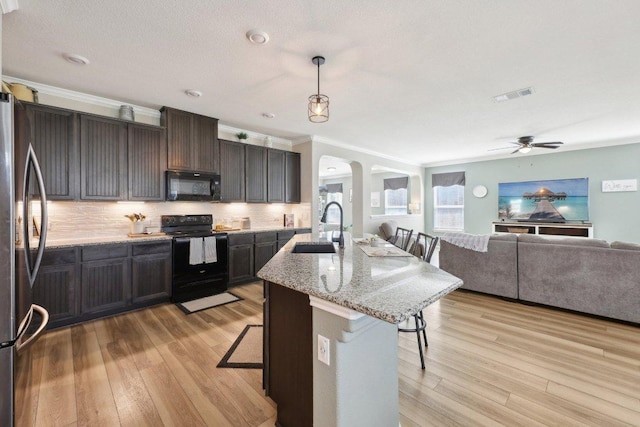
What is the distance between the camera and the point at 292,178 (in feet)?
17.1

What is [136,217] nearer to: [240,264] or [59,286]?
[59,286]

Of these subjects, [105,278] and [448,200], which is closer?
[105,278]

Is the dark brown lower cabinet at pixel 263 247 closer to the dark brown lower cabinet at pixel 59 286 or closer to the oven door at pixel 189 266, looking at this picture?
the oven door at pixel 189 266

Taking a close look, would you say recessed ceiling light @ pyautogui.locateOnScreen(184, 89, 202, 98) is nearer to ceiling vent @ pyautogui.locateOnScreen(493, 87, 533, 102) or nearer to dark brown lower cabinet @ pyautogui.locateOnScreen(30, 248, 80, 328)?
dark brown lower cabinet @ pyautogui.locateOnScreen(30, 248, 80, 328)

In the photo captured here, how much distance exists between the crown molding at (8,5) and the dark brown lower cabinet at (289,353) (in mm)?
2464

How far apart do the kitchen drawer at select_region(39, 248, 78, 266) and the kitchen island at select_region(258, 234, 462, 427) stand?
8.25ft

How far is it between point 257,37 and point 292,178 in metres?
3.18

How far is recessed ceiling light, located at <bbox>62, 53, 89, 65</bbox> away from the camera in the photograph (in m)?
2.37

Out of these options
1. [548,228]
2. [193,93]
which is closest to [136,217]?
[193,93]

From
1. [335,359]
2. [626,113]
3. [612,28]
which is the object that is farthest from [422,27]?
[626,113]

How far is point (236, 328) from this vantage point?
2.81 m

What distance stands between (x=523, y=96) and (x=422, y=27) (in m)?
2.12

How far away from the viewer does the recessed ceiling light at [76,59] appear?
2369mm

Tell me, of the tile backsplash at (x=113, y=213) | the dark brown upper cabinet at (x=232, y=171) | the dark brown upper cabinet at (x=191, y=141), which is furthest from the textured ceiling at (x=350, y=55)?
the tile backsplash at (x=113, y=213)
